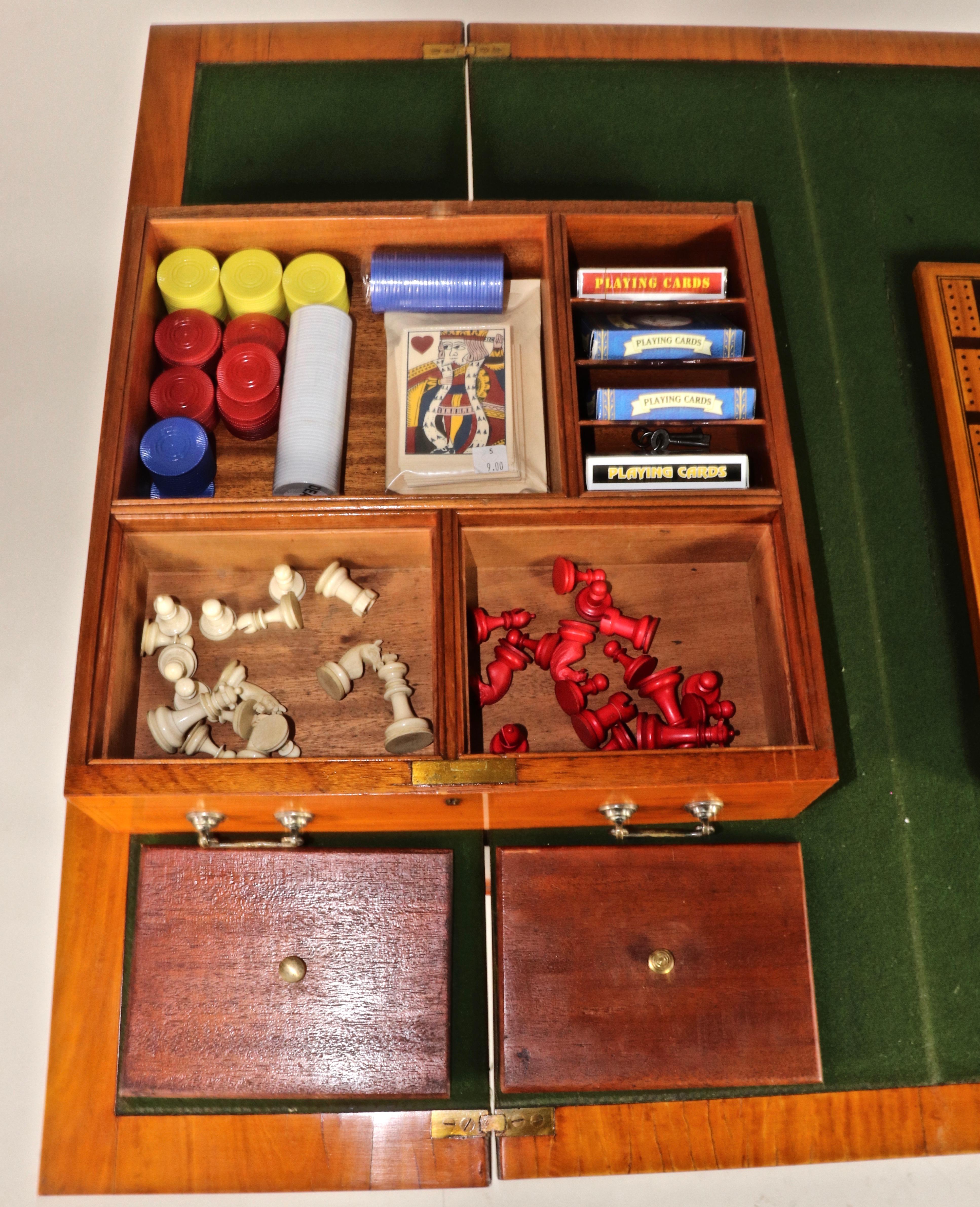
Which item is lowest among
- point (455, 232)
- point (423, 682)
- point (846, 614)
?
point (423, 682)

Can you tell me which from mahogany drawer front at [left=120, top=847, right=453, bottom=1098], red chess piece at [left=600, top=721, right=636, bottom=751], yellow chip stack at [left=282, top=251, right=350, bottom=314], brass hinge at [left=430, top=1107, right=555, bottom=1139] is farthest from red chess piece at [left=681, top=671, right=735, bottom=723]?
yellow chip stack at [left=282, top=251, right=350, bottom=314]

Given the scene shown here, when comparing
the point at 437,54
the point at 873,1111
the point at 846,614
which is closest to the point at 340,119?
the point at 437,54

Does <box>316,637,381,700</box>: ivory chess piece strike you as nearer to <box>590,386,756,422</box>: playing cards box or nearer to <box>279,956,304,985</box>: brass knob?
<box>279,956,304,985</box>: brass knob

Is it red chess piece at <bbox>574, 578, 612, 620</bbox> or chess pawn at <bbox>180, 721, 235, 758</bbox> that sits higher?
red chess piece at <bbox>574, 578, 612, 620</bbox>

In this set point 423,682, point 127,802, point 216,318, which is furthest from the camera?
point 216,318

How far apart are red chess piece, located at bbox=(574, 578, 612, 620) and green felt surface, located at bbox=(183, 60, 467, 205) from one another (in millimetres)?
1207

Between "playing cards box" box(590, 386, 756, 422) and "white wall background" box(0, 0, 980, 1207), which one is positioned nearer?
"white wall background" box(0, 0, 980, 1207)

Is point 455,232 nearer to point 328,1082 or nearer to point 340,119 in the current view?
point 340,119

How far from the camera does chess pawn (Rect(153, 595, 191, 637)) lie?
1.93 metres

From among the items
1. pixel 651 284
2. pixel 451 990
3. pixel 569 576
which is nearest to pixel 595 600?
pixel 569 576

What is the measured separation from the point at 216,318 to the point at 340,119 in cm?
86

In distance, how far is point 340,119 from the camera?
8.55 ft

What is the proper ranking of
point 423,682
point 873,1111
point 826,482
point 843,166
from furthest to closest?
point 843,166 < point 826,482 < point 423,682 < point 873,1111

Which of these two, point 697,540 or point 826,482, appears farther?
point 826,482
